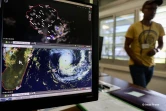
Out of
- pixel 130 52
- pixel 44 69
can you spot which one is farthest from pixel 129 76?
pixel 44 69

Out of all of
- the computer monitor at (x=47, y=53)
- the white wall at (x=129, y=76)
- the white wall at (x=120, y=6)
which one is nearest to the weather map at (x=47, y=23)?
the computer monitor at (x=47, y=53)

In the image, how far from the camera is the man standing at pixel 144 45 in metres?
1.54

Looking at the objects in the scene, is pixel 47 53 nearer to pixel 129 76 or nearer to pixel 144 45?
pixel 144 45

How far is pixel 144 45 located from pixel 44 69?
4.60 ft

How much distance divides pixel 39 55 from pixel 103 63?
3.29 metres

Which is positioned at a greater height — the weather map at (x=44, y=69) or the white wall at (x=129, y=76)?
the weather map at (x=44, y=69)

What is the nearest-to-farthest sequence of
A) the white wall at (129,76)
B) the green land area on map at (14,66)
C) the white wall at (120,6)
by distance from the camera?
the green land area on map at (14,66), the white wall at (129,76), the white wall at (120,6)

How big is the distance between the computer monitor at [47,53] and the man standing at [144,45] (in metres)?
1.18

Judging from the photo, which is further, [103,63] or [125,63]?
[103,63]

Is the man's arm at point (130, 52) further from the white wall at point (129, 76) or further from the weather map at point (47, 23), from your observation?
the weather map at point (47, 23)

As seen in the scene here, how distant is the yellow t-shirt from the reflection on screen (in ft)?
4.06

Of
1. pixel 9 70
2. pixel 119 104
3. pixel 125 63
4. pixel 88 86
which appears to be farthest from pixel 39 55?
pixel 125 63

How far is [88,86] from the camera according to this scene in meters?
0.50

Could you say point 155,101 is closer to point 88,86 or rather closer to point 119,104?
point 119,104
